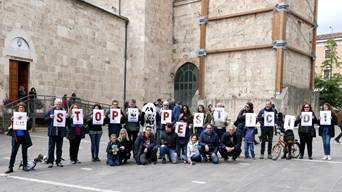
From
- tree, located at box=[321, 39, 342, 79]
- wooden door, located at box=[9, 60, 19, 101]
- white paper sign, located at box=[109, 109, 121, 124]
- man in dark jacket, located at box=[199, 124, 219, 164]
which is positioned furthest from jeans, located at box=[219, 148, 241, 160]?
tree, located at box=[321, 39, 342, 79]

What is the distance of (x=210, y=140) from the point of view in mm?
10758

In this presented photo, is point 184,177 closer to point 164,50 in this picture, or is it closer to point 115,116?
point 115,116

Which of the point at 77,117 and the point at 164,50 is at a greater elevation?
the point at 164,50

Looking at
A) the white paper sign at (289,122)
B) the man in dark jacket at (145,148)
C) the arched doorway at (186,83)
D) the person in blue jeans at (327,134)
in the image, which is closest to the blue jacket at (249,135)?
the white paper sign at (289,122)

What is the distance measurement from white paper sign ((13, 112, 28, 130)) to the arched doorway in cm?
1939

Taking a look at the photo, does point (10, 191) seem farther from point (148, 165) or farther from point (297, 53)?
point (297, 53)

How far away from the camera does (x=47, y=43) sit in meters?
20.2

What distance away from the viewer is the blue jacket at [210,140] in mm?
10713

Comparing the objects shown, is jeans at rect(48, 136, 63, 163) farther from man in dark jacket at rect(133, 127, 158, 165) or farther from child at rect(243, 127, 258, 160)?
→ child at rect(243, 127, 258, 160)

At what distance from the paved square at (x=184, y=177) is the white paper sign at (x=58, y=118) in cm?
115

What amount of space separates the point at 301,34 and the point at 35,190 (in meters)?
21.9

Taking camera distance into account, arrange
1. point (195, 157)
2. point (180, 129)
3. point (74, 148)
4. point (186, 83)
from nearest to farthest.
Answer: point (74, 148) → point (195, 157) → point (180, 129) → point (186, 83)

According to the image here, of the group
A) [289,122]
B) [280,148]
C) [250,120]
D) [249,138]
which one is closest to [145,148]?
[249,138]

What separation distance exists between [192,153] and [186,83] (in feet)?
59.2
